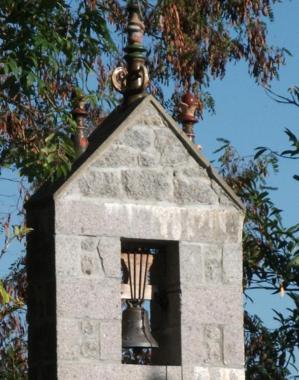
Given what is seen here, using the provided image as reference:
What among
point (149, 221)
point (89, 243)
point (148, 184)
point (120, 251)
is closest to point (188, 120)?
point (148, 184)

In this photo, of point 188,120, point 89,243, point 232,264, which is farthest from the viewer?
point 188,120

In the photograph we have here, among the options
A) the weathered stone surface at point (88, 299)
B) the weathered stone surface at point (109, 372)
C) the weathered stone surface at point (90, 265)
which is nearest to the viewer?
the weathered stone surface at point (109, 372)

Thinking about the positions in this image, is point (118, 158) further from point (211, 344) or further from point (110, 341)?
point (211, 344)

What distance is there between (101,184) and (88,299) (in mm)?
702

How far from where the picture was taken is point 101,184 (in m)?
11.0

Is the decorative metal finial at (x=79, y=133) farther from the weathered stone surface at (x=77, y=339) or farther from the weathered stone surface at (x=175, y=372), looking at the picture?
the weathered stone surface at (x=175, y=372)

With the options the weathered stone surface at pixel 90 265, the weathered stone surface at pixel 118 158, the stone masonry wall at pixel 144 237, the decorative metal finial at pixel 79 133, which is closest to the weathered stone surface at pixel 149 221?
the stone masonry wall at pixel 144 237

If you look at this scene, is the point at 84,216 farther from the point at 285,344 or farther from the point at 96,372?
the point at 285,344

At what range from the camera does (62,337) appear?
10.6 m

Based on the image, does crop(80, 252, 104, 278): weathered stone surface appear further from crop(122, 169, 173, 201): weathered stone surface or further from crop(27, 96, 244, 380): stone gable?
crop(122, 169, 173, 201): weathered stone surface

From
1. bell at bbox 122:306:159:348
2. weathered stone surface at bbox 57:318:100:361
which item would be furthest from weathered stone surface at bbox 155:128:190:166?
weathered stone surface at bbox 57:318:100:361

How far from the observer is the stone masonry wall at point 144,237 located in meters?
10.7

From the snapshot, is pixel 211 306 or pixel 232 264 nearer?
pixel 211 306

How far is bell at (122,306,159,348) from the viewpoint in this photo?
11.1 meters
